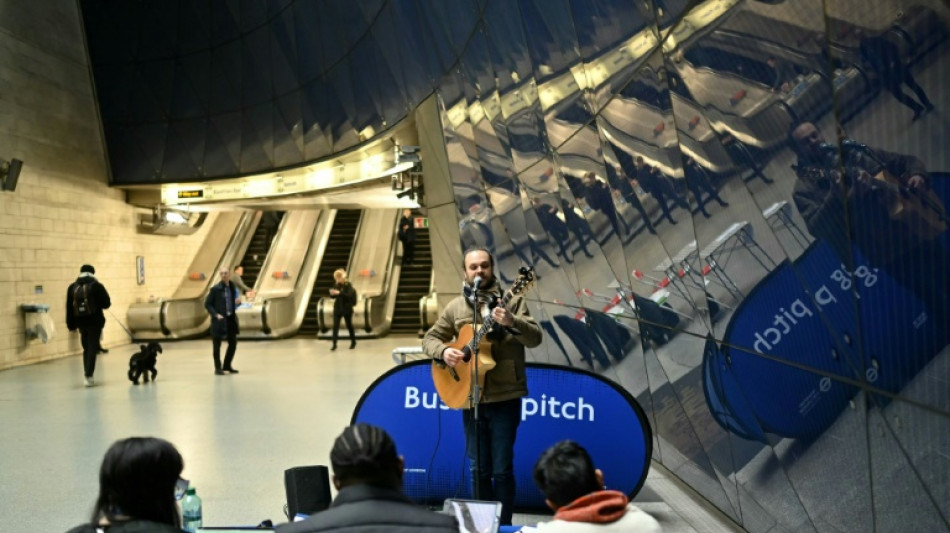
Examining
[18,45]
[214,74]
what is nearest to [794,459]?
[18,45]

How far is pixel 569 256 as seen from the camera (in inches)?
322

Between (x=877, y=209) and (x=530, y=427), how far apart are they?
346 cm

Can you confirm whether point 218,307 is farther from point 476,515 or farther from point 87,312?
point 476,515

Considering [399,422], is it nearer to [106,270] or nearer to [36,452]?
[36,452]

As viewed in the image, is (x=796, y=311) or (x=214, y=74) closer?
(x=796, y=311)

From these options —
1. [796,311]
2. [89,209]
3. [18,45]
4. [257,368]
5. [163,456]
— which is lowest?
[257,368]

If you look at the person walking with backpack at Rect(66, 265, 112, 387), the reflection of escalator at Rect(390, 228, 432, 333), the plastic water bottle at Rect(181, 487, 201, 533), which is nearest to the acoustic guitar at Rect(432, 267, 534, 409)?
the plastic water bottle at Rect(181, 487, 201, 533)

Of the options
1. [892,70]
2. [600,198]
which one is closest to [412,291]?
[600,198]

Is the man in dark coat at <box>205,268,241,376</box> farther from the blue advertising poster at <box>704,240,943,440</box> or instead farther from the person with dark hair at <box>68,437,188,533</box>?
the person with dark hair at <box>68,437,188,533</box>

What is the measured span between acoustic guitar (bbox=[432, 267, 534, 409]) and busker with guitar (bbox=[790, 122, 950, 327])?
1893 millimetres

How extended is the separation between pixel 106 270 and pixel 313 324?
5.35m

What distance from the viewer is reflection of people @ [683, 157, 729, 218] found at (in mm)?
4332

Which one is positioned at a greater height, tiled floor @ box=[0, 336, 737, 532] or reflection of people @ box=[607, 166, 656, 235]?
reflection of people @ box=[607, 166, 656, 235]

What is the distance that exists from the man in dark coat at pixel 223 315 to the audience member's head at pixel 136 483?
12231 mm
